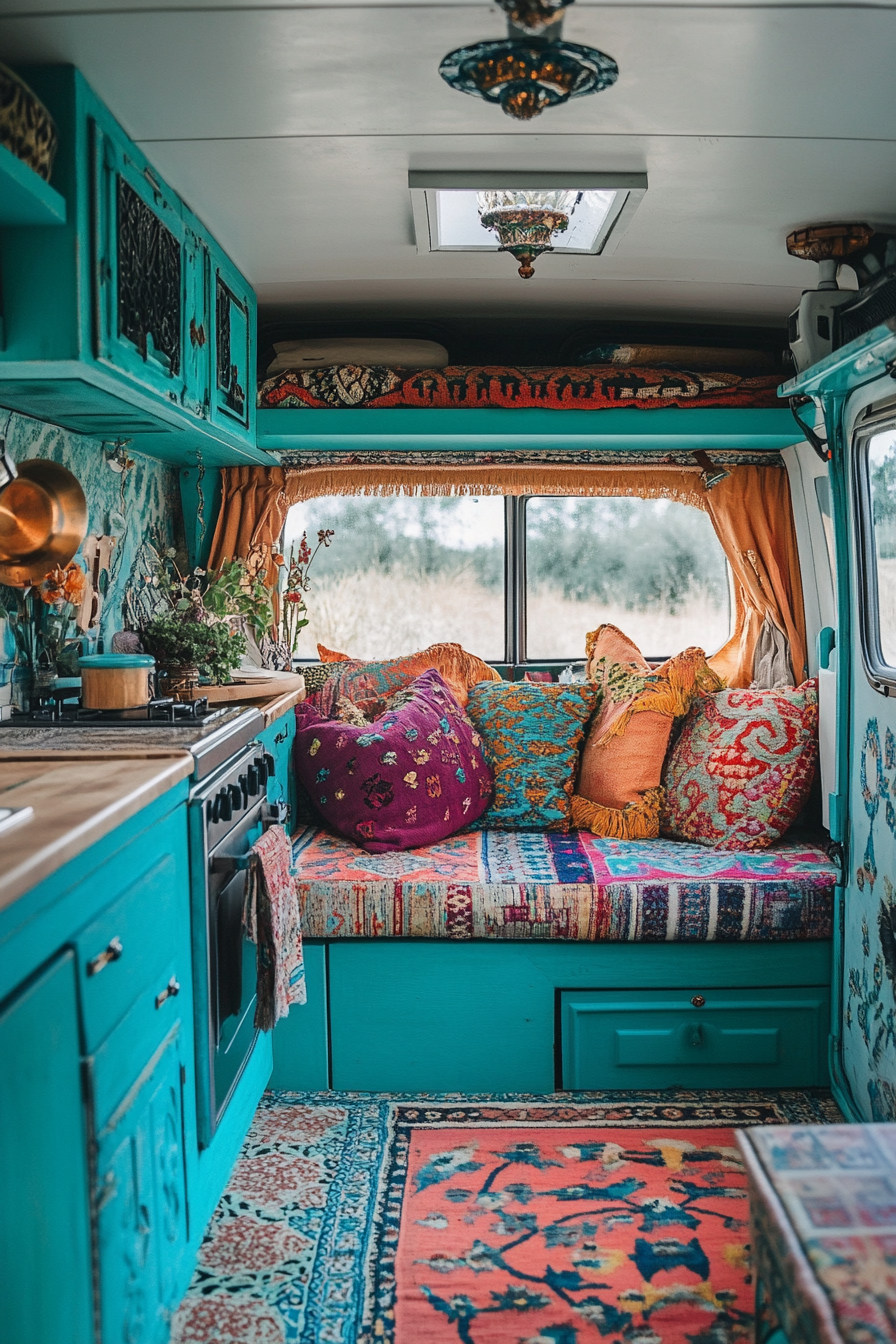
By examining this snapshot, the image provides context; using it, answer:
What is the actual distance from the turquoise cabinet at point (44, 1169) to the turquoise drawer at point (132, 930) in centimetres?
7

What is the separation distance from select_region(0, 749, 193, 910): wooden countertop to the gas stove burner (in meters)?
0.39

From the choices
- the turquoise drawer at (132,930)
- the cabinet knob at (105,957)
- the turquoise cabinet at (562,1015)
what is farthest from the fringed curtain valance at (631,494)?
the cabinet knob at (105,957)

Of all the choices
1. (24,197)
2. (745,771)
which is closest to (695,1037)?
(745,771)

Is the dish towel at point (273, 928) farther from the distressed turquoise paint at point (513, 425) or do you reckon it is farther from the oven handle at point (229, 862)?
the distressed turquoise paint at point (513, 425)

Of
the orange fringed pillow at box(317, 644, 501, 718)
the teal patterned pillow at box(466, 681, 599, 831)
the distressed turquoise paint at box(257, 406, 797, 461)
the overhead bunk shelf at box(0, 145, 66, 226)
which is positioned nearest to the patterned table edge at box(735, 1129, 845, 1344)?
the overhead bunk shelf at box(0, 145, 66, 226)

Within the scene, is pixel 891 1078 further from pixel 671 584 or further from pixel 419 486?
pixel 419 486

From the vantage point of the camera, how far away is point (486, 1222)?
7.90 feet

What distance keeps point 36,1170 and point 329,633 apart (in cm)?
293

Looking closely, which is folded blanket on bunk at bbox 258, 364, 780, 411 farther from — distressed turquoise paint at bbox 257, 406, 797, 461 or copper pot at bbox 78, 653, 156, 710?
copper pot at bbox 78, 653, 156, 710

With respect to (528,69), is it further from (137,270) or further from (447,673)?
(447,673)

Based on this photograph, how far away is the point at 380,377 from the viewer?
352 centimetres

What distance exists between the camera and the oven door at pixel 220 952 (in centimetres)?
209

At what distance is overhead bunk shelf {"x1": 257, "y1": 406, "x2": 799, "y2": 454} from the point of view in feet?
11.6

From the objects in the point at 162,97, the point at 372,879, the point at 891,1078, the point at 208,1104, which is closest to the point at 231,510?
the point at 372,879
